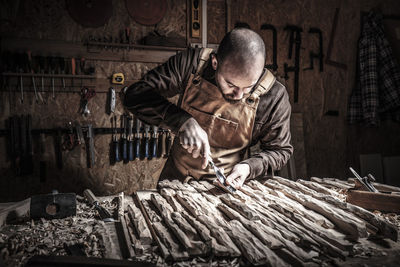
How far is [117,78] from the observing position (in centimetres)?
430

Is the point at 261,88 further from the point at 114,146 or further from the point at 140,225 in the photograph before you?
the point at 114,146

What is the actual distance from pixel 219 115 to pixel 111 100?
210 centimetres

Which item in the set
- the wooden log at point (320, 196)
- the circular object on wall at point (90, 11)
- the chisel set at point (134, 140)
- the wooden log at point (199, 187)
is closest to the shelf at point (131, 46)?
the circular object on wall at point (90, 11)

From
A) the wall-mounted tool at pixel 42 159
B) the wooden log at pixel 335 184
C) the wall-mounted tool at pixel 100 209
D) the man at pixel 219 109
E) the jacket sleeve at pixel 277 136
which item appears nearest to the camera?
the wall-mounted tool at pixel 100 209

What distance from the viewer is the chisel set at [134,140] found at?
435 cm

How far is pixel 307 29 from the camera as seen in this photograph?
5.21m

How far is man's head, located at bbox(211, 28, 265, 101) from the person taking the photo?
220 centimetres

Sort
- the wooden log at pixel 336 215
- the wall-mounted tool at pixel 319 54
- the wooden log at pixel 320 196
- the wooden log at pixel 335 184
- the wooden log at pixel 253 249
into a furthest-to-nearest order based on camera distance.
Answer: the wall-mounted tool at pixel 319 54
the wooden log at pixel 335 184
the wooden log at pixel 320 196
the wooden log at pixel 336 215
the wooden log at pixel 253 249

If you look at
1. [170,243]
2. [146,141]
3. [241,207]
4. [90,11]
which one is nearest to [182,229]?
[170,243]

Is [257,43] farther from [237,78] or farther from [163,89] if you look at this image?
[163,89]

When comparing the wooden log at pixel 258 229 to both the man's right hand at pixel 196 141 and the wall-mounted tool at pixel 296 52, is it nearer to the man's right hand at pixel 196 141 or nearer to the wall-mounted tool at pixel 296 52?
the man's right hand at pixel 196 141

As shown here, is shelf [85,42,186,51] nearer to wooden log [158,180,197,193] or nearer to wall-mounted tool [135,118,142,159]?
wall-mounted tool [135,118,142,159]

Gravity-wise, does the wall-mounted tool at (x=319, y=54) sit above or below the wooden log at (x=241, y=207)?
above

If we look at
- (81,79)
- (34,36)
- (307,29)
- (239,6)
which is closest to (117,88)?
(81,79)
